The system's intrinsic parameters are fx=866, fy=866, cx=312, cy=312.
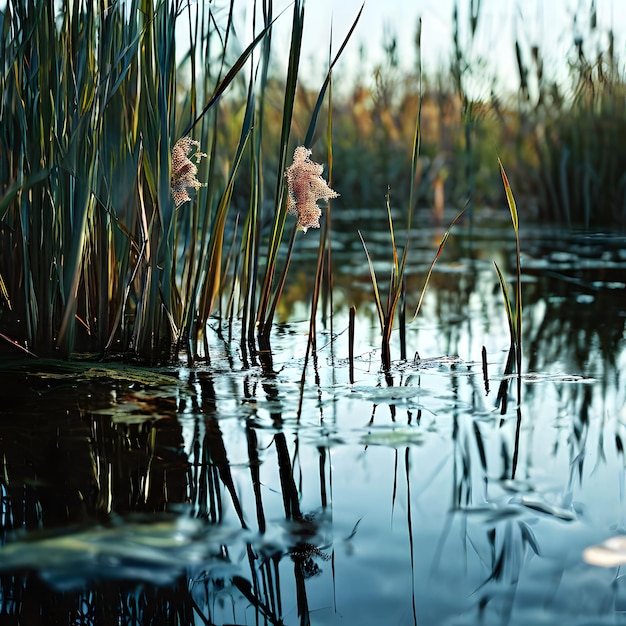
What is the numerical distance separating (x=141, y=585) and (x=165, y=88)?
2.96ft

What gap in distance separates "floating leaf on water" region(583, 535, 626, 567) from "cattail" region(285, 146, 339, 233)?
0.65 m

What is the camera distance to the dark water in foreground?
0.81 metres

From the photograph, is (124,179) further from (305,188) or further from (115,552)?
(115,552)

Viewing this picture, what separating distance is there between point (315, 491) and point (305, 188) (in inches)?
20.0

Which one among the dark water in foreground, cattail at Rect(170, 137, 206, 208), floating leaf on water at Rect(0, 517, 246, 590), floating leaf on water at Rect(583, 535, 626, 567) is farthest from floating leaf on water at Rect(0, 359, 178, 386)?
floating leaf on water at Rect(583, 535, 626, 567)

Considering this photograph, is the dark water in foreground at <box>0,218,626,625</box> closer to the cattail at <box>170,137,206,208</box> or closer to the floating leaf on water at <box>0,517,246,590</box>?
the floating leaf on water at <box>0,517,246,590</box>

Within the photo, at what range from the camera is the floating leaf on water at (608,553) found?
2.88 feet

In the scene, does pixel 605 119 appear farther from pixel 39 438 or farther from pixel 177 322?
pixel 39 438

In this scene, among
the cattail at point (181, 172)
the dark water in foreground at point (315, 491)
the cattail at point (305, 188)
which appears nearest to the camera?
the dark water in foreground at point (315, 491)

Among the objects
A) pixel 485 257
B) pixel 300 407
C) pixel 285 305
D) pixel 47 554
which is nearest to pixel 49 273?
pixel 300 407

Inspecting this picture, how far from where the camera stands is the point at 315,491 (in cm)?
107

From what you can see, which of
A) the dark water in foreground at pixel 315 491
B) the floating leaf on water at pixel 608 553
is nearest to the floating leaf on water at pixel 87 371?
the dark water in foreground at pixel 315 491

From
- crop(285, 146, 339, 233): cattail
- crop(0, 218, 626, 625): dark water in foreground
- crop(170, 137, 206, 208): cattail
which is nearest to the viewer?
crop(0, 218, 626, 625): dark water in foreground

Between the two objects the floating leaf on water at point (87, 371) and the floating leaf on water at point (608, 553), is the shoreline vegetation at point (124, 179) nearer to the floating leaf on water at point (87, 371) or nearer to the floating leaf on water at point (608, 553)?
the floating leaf on water at point (87, 371)
